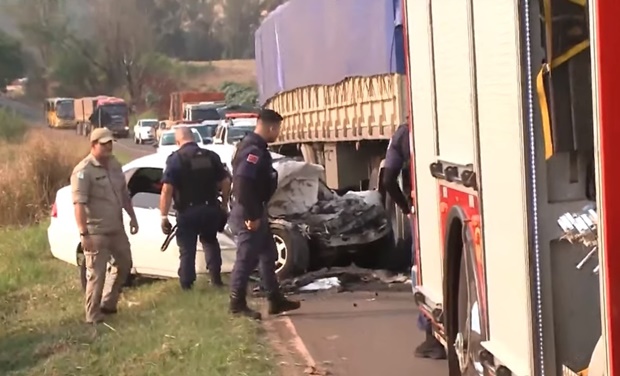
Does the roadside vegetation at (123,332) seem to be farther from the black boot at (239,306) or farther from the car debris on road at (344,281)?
the car debris on road at (344,281)

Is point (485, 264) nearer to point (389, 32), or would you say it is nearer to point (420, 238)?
point (420, 238)

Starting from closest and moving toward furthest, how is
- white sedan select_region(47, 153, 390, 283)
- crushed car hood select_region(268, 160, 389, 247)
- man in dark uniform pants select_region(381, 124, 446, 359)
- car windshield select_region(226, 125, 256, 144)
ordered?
1. man in dark uniform pants select_region(381, 124, 446, 359)
2. white sedan select_region(47, 153, 390, 283)
3. crushed car hood select_region(268, 160, 389, 247)
4. car windshield select_region(226, 125, 256, 144)

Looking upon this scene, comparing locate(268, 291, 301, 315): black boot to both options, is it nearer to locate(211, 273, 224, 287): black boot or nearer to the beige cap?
locate(211, 273, 224, 287): black boot

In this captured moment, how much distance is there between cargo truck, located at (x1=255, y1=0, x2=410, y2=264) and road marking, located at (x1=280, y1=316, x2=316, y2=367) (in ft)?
8.13

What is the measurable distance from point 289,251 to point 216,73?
8962cm

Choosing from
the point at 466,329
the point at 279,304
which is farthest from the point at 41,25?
the point at 466,329

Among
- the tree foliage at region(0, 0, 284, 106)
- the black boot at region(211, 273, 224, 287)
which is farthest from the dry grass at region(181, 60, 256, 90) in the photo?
the black boot at region(211, 273, 224, 287)

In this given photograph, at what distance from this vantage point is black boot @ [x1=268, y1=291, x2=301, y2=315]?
31.7ft

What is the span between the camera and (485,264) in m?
4.93

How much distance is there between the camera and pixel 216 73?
3920 inches

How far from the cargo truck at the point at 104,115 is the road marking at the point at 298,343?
54.9 m

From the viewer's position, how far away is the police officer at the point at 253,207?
895 cm

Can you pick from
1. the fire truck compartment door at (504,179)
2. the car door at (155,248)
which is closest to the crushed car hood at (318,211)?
the car door at (155,248)

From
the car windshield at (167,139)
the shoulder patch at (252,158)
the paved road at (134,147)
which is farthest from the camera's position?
the paved road at (134,147)
